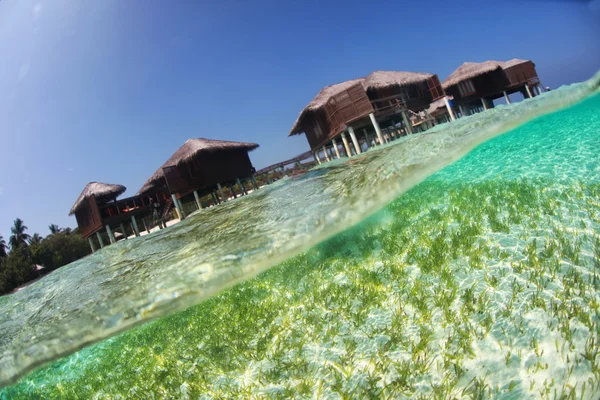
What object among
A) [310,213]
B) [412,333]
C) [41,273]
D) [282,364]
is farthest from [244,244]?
[41,273]

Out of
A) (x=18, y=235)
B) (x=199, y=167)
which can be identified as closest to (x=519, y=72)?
(x=199, y=167)

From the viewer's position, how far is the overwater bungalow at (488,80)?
28797mm

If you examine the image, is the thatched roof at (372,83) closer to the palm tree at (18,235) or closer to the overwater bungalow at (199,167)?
the overwater bungalow at (199,167)

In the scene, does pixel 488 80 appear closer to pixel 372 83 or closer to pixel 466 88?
pixel 466 88

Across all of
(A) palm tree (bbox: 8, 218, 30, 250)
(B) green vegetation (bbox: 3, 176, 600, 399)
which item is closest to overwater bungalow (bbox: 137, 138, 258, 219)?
(B) green vegetation (bbox: 3, 176, 600, 399)

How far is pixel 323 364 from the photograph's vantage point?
3205 mm

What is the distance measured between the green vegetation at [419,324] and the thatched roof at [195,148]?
15552 millimetres

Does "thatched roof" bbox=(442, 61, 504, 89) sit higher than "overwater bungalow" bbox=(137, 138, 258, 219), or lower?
higher

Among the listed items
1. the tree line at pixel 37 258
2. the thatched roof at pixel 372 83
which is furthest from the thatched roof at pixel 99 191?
the thatched roof at pixel 372 83

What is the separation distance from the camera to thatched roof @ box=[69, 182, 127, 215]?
22.2 m

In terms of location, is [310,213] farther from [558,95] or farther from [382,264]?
[558,95]

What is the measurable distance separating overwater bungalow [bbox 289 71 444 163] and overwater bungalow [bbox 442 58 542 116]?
7.96 meters

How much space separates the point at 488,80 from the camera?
29.4 meters

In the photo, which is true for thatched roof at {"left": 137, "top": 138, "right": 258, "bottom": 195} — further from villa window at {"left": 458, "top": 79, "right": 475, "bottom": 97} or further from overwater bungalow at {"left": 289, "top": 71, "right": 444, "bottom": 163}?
villa window at {"left": 458, "top": 79, "right": 475, "bottom": 97}
